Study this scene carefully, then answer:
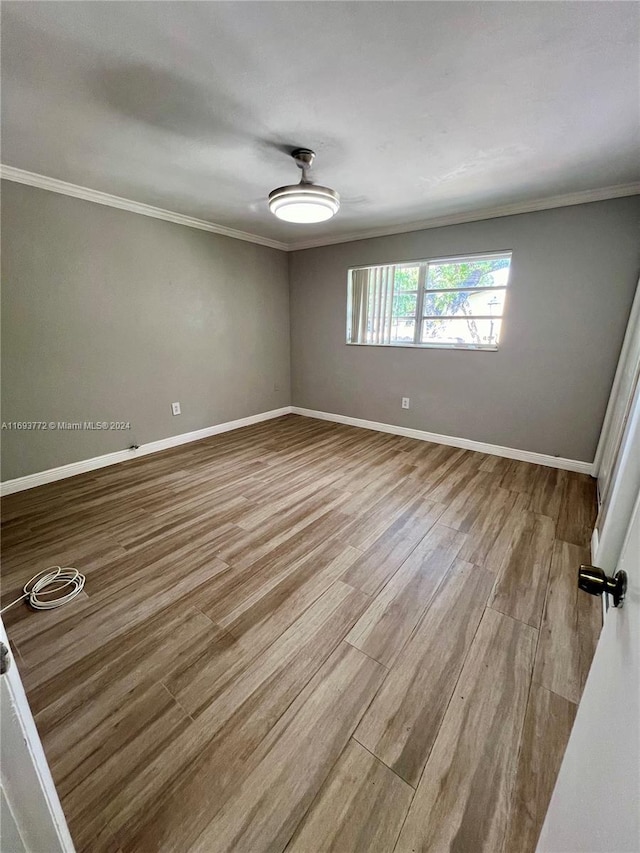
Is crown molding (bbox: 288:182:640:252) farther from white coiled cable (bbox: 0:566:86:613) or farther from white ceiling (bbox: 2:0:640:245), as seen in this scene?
white coiled cable (bbox: 0:566:86:613)

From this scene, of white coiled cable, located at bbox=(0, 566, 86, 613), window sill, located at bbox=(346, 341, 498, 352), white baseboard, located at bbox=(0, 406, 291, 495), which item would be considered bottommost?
white coiled cable, located at bbox=(0, 566, 86, 613)

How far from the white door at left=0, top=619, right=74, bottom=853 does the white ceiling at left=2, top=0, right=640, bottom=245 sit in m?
1.98

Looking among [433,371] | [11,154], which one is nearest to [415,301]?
[433,371]

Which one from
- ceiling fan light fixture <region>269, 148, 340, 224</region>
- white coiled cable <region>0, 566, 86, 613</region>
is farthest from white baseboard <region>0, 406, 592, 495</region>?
ceiling fan light fixture <region>269, 148, 340, 224</region>

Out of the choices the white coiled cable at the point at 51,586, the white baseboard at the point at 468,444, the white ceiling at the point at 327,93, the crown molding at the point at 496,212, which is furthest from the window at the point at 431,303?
the white coiled cable at the point at 51,586

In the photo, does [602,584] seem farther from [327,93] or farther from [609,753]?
[327,93]

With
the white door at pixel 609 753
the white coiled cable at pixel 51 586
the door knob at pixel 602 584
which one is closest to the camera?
the white door at pixel 609 753

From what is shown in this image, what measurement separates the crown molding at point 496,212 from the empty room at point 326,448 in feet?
0.08

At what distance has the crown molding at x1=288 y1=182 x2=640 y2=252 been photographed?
2570 mm

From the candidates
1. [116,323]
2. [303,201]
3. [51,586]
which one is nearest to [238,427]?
[116,323]

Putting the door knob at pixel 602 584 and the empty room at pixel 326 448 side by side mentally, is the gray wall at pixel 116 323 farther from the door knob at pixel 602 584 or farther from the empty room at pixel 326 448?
the door knob at pixel 602 584

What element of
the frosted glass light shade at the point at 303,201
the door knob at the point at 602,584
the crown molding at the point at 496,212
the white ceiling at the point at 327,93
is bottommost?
the door knob at the point at 602,584

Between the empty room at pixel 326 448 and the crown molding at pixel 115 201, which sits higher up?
the crown molding at pixel 115 201

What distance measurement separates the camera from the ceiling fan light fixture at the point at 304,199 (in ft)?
6.42
